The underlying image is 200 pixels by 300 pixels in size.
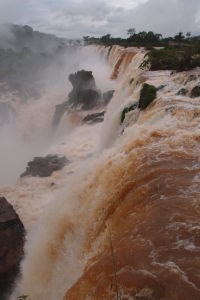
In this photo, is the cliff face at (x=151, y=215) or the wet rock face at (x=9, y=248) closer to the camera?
the cliff face at (x=151, y=215)

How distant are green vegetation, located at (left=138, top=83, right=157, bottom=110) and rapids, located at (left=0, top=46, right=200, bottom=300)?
40cm

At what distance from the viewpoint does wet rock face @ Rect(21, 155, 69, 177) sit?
49.1 feet

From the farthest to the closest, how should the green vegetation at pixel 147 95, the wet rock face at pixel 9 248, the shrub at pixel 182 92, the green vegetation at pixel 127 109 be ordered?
1. the green vegetation at pixel 127 109
2. the green vegetation at pixel 147 95
3. the shrub at pixel 182 92
4. the wet rock face at pixel 9 248

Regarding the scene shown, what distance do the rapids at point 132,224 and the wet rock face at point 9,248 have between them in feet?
0.88

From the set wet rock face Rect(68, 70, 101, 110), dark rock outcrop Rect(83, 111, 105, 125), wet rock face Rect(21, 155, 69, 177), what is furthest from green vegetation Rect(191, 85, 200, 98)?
wet rock face Rect(68, 70, 101, 110)

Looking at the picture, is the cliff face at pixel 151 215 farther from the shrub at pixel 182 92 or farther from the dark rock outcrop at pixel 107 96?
the dark rock outcrop at pixel 107 96

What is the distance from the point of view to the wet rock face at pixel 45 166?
15.0m

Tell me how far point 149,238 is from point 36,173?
10.1 metres

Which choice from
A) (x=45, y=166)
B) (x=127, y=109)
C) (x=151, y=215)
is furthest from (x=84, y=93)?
(x=151, y=215)

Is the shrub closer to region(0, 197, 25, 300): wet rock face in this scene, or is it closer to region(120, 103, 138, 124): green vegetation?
region(120, 103, 138, 124): green vegetation

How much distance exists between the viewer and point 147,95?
12289 mm

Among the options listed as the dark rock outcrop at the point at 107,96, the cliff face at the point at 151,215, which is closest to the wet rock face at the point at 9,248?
the cliff face at the point at 151,215

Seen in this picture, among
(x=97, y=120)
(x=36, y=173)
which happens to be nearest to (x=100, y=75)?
(x=97, y=120)

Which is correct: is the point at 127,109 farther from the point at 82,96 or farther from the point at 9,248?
the point at 82,96
